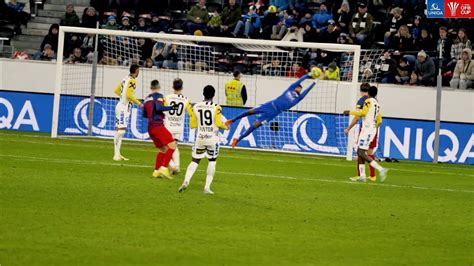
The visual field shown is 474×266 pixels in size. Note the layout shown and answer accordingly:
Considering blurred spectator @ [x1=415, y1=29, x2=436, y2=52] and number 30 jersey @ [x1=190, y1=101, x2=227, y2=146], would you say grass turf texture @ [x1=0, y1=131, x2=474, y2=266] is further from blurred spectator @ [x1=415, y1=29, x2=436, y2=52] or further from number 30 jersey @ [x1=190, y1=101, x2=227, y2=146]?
blurred spectator @ [x1=415, y1=29, x2=436, y2=52]

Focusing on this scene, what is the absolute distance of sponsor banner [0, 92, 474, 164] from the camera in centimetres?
3155

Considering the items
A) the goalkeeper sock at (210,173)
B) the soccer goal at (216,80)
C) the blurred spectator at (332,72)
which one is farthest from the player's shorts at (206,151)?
the blurred spectator at (332,72)

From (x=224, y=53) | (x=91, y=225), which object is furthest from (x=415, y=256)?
(x=224, y=53)

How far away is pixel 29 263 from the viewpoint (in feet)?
44.7

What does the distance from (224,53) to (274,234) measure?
63.1ft

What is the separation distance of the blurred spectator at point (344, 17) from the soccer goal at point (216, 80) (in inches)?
49.9

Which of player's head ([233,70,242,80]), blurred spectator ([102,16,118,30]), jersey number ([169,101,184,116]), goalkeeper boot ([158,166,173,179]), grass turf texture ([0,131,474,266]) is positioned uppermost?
blurred spectator ([102,16,118,30])

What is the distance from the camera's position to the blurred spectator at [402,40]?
3416cm

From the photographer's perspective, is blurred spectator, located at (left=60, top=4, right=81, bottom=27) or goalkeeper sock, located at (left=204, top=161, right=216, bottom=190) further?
blurred spectator, located at (left=60, top=4, right=81, bottom=27)

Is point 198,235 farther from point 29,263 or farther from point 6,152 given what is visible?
point 6,152

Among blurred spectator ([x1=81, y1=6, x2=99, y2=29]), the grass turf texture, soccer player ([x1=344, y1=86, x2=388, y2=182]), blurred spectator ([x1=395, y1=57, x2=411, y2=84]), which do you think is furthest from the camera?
blurred spectator ([x1=81, y1=6, x2=99, y2=29])

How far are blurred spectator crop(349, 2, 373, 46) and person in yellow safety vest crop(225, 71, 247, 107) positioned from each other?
4938 millimetres

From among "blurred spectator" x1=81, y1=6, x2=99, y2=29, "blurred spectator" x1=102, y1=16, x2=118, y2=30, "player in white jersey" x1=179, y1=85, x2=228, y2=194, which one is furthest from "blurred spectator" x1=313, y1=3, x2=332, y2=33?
"player in white jersey" x1=179, y1=85, x2=228, y2=194

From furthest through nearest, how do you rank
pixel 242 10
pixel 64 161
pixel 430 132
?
pixel 242 10 < pixel 430 132 < pixel 64 161
